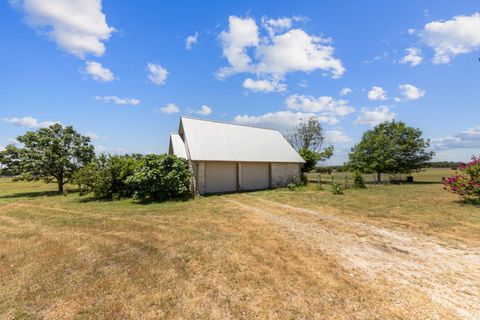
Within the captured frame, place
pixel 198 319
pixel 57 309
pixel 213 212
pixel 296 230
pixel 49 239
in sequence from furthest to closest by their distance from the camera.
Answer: pixel 213 212
pixel 296 230
pixel 49 239
pixel 57 309
pixel 198 319

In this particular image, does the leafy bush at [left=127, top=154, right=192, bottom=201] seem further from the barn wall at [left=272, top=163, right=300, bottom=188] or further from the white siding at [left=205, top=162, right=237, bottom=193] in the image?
the barn wall at [left=272, top=163, right=300, bottom=188]

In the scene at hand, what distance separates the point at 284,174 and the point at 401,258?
14.6 m

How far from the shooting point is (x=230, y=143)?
17.7 meters

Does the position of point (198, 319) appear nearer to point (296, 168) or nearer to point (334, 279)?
point (334, 279)

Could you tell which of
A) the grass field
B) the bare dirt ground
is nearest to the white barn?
the grass field

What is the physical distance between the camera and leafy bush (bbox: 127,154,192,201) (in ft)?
39.5

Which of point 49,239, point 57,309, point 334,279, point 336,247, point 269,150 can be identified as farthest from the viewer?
point 269,150

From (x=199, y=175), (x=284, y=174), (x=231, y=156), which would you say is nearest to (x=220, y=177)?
(x=231, y=156)

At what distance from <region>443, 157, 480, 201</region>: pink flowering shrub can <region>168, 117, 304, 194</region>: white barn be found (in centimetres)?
1039

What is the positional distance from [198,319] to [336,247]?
13.0ft

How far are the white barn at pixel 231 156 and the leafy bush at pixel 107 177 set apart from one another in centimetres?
401

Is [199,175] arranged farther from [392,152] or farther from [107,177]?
[392,152]

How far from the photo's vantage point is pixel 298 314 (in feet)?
9.93

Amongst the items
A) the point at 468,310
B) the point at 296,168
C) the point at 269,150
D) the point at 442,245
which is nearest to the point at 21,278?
the point at 468,310
